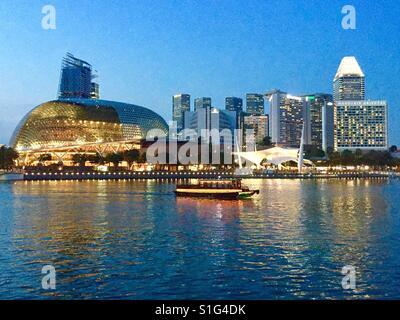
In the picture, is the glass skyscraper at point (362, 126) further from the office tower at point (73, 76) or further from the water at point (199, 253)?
the water at point (199, 253)

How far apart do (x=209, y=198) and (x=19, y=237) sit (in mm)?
24607

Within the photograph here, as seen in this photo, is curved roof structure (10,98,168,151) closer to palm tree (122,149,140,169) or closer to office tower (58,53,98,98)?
palm tree (122,149,140,169)

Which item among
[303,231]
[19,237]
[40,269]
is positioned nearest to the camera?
[40,269]

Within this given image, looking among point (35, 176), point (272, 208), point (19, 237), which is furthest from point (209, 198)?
point (35, 176)

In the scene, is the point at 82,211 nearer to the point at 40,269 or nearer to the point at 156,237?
the point at 156,237

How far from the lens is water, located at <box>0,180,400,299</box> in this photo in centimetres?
1437

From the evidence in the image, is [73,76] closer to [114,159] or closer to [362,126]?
[114,159]

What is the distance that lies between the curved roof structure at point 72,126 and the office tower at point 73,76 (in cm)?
5682

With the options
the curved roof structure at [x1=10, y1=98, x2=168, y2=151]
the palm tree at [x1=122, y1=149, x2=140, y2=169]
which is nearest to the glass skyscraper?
the curved roof structure at [x1=10, y1=98, x2=168, y2=151]

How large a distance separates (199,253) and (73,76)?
176 meters

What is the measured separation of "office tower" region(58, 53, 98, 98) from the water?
15686 centimetres

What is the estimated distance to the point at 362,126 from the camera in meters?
194

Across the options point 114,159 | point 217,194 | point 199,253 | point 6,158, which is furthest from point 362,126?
point 199,253
